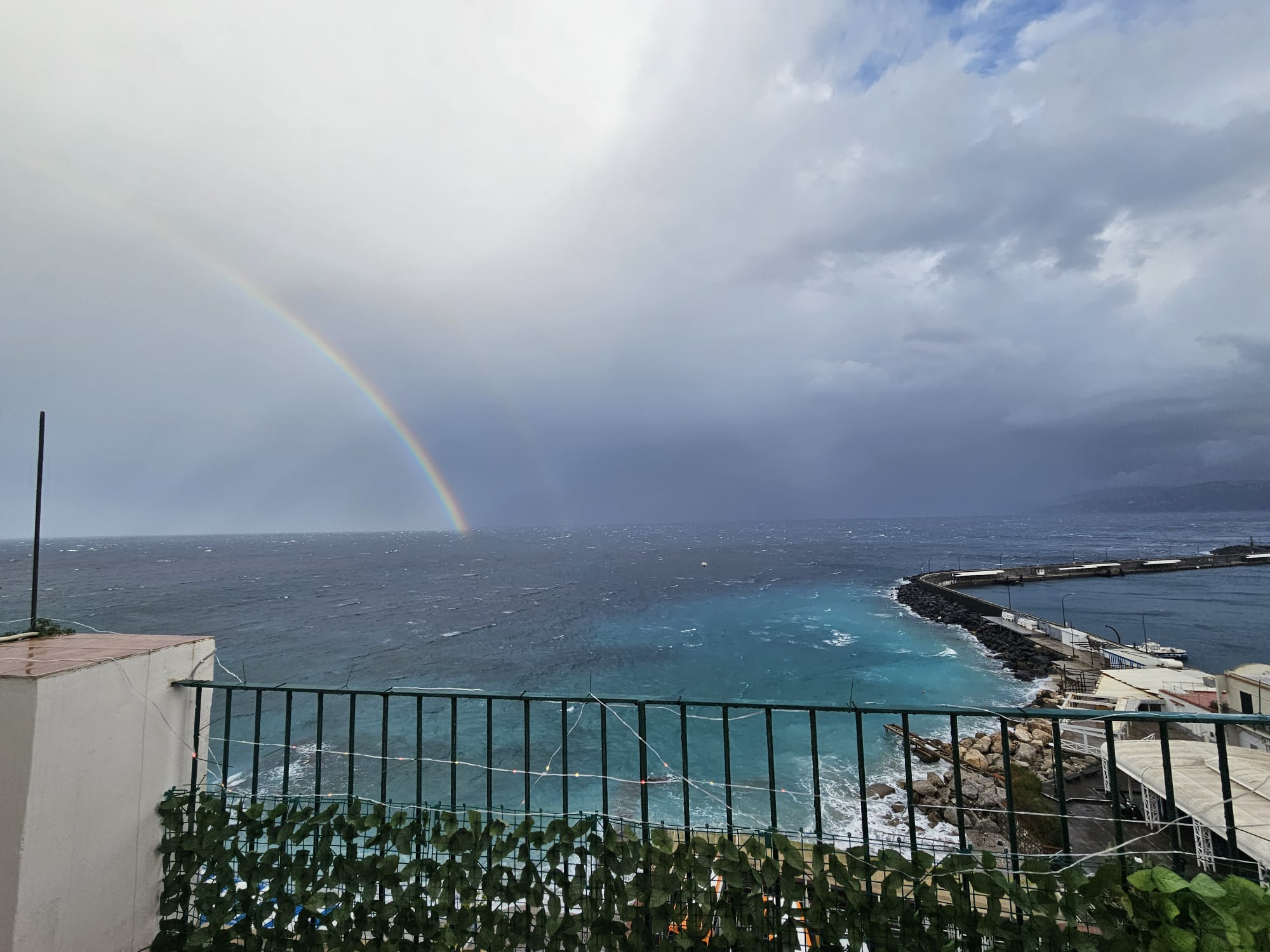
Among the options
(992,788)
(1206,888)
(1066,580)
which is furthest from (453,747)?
(1066,580)

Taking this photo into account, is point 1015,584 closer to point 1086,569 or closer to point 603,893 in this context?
point 1086,569

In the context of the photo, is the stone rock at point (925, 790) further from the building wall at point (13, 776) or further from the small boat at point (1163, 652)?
the small boat at point (1163, 652)

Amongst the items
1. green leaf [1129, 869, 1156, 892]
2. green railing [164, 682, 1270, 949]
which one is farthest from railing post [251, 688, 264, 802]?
green leaf [1129, 869, 1156, 892]

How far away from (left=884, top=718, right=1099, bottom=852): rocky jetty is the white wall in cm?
1343

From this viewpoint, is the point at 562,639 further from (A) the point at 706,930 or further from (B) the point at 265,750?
(A) the point at 706,930

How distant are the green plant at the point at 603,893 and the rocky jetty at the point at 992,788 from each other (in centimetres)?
1205

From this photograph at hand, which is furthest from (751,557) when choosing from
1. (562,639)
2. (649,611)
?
(562,639)

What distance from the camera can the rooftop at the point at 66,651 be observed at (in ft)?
8.95

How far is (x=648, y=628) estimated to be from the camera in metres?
41.8

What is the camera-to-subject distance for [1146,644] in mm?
31031

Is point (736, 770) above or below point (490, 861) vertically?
below

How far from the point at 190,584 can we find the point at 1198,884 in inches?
3491

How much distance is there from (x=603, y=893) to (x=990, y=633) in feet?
142

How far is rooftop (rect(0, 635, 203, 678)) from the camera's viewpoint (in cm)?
273
